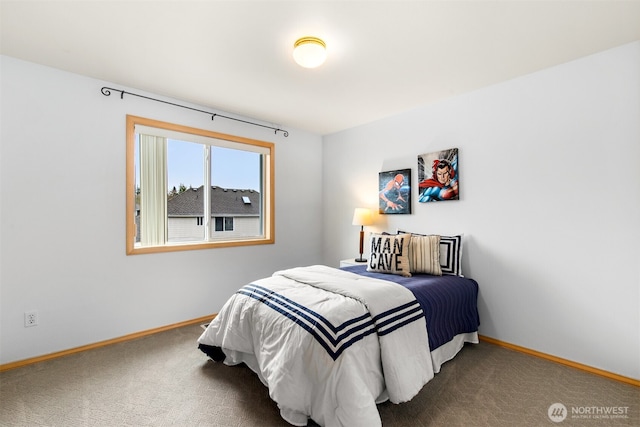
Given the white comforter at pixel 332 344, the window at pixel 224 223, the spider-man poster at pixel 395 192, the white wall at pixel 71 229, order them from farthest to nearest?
the window at pixel 224 223 < the spider-man poster at pixel 395 192 < the white wall at pixel 71 229 < the white comforter at pixel 332 344

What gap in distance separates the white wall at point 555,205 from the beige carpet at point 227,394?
0.35 metres

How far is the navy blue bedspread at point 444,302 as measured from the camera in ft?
7.56

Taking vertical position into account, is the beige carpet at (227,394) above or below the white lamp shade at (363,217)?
below

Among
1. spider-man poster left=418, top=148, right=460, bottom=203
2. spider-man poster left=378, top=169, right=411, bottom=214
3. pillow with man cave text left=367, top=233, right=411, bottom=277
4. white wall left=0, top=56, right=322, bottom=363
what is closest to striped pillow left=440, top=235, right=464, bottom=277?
pillow with man cave text left=367, top=233, right=411, bottom=277

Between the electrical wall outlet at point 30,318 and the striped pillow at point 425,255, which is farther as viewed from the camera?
the striped pillow at point 425,255

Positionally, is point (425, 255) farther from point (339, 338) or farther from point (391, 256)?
point (339, 338)

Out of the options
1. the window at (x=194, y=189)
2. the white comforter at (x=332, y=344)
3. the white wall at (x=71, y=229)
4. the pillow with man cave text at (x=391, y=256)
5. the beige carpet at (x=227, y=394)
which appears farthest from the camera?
the window at (x=194, y=189)

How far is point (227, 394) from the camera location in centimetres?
207

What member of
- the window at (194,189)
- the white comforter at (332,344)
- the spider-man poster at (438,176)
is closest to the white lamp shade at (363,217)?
the spider-man poster at (438,176)

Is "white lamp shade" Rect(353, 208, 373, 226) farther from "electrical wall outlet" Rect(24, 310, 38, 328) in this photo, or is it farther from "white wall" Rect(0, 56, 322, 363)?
"electrical wall outlet" Rect(24, 310, 38, 328)

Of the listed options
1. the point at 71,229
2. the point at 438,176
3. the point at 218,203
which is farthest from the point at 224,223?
the point at 438,176

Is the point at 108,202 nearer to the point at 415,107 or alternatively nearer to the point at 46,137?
the point at 46,137

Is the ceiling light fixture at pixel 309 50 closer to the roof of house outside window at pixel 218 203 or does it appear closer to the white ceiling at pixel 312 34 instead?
the white ceiling at pixel 312 34

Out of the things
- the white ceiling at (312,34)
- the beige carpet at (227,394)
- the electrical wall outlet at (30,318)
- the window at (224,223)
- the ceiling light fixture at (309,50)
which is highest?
the white ceiling at (312,34)
